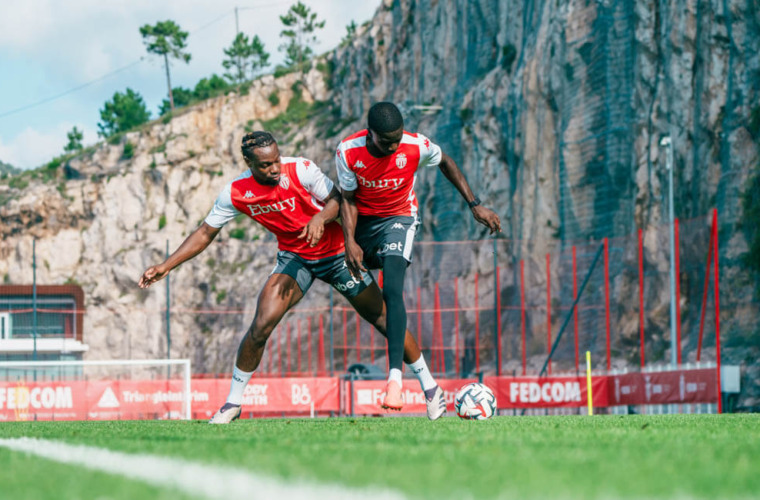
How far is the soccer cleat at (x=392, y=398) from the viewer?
20.1 ft

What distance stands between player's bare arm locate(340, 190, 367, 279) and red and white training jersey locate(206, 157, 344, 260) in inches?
8.4

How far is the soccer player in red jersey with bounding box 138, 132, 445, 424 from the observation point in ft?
23.0

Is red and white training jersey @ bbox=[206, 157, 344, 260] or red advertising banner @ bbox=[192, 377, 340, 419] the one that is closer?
red and white training jersey @ bbox=[206, 157, 344, 260]

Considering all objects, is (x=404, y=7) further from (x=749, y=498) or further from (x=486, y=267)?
(x=749, y=498)

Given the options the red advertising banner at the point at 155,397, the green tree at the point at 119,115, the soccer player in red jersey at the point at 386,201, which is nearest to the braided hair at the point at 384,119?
the soccer player in red jersey at the point at 386,201

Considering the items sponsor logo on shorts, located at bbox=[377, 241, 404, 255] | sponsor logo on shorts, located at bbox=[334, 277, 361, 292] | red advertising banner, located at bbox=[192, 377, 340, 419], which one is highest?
sponsor logo on shorts, located at bbox=[377, 241, 404, 255]

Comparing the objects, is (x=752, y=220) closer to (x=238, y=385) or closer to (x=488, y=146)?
A: (x=488, y=146)

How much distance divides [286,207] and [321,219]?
1.25 ft

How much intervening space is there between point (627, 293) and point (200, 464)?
27.4 m

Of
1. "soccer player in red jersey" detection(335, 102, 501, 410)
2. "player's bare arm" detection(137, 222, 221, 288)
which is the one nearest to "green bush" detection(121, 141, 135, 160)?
"player's bare arm" detection(137, 222, 221, 288)

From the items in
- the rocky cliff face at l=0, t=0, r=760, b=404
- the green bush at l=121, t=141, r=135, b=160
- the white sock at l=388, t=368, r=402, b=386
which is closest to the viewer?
the white sock at l=388, t=368, r=402, b=386

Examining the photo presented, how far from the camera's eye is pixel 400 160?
6926 millimetres

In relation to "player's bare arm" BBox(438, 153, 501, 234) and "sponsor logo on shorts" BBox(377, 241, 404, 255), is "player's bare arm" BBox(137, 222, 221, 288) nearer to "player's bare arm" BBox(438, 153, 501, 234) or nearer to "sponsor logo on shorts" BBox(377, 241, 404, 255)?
"sponsor logo on shorts" BBox(377, 241, 404, 255)

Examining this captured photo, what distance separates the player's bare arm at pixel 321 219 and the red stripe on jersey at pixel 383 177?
0.15 m
